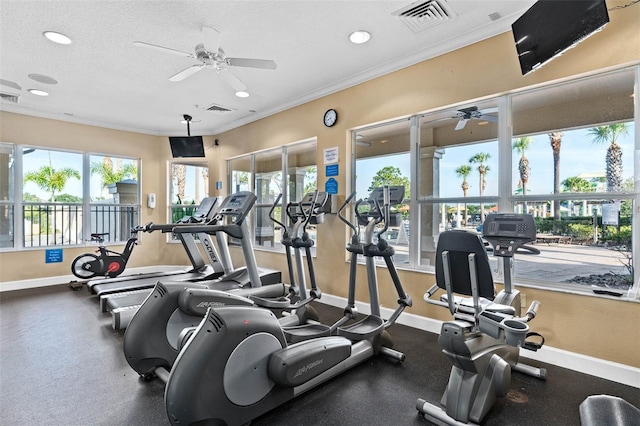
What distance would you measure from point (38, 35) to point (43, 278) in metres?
4.18

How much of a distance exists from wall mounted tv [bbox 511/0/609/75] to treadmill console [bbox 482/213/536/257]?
1261mm

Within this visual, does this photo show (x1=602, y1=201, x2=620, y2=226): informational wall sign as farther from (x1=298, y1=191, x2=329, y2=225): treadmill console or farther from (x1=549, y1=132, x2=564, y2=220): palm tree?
(x1=298, y1=191, x2=329, y2=225): treadmill console

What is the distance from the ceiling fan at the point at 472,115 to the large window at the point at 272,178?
7.07 ft

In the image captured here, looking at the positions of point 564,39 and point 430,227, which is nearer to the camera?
point 564,39

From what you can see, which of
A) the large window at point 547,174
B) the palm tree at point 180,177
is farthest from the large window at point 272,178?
the large window at point 547,174

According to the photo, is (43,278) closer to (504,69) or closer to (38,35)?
(38,35)

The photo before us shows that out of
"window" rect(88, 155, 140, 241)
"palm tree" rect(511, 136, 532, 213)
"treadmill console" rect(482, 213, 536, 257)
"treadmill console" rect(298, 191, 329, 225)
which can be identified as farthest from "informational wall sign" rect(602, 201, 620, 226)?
"window" rect(88, 155, 140, 241)

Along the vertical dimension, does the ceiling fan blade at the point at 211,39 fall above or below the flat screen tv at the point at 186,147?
above

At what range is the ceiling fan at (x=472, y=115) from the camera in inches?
123

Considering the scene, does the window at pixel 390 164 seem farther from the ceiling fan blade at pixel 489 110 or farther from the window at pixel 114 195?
the window at pixel 114 195

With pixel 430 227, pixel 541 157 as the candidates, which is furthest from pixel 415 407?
pixel 541 157

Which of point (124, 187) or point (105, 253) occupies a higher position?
point (124, 187)

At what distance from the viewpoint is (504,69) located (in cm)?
294

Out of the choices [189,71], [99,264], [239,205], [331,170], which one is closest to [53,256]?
[99,264]
